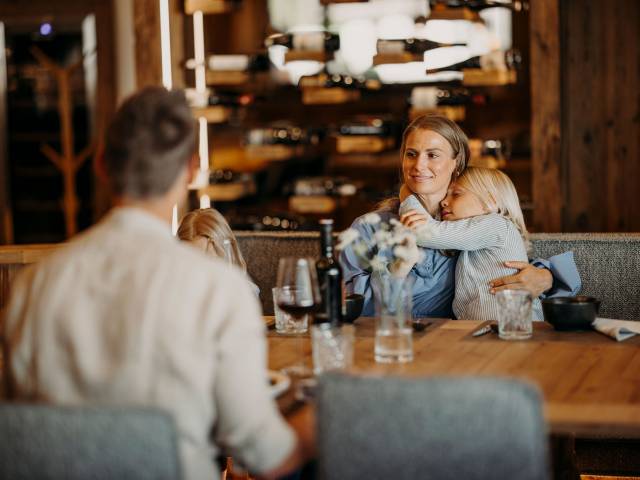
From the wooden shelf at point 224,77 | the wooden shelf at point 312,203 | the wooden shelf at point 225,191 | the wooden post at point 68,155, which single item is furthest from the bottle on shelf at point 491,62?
the wooden post at point 68,155

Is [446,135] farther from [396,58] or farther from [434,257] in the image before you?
[396,58]

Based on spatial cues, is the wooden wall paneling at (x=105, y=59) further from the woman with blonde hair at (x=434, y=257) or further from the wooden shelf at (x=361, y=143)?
the woman with blonde hair at (x=434, y=257)

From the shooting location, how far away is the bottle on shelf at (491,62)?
16.1ft

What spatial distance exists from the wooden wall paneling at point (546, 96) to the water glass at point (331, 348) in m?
2.40

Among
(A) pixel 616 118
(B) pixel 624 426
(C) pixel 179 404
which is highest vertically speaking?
(A) pixel 616 118

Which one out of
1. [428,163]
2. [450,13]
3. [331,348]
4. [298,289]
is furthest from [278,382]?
[450,13]

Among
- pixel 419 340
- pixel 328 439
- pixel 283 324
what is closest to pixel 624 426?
pixel 328 439

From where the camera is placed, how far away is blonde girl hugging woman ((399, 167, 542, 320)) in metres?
3.14

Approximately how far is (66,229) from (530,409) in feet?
19.5

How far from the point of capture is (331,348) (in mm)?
2188

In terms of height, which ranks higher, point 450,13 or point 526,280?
point 450,13

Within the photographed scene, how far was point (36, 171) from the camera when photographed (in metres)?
7.05

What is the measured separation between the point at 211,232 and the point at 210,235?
0.5 inches

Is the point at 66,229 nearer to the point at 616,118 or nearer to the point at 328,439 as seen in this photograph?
the point at 616,118
